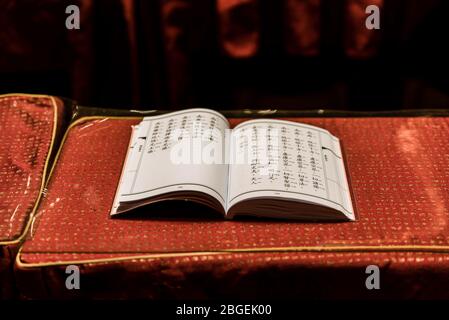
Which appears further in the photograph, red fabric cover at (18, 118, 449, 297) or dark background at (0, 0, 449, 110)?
dark background at (0, 0, 449, 110)

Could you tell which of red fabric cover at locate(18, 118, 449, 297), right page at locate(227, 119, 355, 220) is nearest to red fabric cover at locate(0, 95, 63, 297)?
red fabric cover at locate(18, 118, 449, 297)

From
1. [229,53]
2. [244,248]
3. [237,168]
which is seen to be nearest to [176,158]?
[237,168]

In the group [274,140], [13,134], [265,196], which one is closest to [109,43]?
[13,134]

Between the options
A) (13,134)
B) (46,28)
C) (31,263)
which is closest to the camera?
(31,263)

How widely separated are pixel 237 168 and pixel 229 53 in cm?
59

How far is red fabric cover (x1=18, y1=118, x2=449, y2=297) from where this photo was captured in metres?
0.87

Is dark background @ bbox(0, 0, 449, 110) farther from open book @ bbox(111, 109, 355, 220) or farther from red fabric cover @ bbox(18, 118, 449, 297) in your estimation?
red fabric cover @ bbox(18, 118, 449, 297)

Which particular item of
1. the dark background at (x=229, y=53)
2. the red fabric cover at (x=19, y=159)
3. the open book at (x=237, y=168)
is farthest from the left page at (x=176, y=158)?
the dark background at (x=229, y=53)

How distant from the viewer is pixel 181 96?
1.60 m

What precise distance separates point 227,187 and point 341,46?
2.31 feet

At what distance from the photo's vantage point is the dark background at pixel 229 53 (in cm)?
148

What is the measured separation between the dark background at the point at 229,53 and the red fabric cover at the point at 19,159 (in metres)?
0.35

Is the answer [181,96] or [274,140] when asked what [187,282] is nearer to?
[274,140]

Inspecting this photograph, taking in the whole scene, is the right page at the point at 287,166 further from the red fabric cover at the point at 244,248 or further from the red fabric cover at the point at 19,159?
the red fabric cover at the point at 19,159
